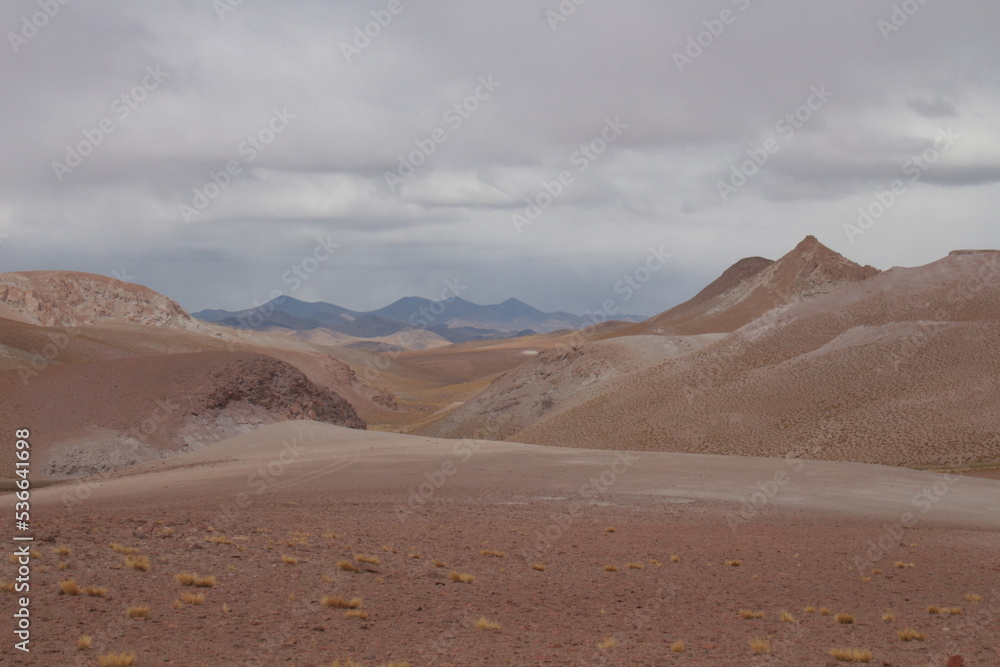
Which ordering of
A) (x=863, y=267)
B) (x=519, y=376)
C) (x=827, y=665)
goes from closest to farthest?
(x=827, y=665), (x=519, y=376), (x=863, y=267)

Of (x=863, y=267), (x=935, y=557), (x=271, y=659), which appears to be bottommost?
(x=935, y=557)

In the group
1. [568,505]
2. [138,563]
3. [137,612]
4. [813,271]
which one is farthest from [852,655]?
[813,271]

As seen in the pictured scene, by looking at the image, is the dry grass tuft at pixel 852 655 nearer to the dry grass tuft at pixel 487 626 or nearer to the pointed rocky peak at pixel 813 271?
the dry grass tuft at pixel 487 626

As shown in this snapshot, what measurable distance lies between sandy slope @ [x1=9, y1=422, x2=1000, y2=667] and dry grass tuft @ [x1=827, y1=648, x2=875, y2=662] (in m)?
0.23

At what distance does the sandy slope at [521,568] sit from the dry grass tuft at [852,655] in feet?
0.74

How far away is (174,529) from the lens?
49.3 feet

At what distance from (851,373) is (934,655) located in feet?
121

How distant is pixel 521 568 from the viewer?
1485cm

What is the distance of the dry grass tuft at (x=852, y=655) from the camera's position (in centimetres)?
1016

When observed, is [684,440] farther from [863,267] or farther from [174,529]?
[863,267]

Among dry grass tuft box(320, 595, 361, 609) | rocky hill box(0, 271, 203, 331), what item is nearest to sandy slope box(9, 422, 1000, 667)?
dry grass tuft box(320, 595, 361, 609)

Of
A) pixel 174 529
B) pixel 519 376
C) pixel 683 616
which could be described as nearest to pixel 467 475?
pixel 174 529

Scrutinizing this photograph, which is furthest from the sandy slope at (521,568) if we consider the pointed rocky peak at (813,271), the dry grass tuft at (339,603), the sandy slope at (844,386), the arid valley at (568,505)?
the pointed rocky peak at (813,271)

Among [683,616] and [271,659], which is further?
[683,616]
